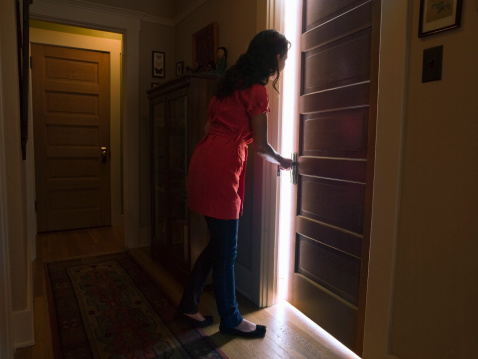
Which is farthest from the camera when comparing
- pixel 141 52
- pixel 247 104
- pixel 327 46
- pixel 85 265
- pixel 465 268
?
pixel 141 52

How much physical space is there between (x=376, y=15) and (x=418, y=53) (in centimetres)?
39

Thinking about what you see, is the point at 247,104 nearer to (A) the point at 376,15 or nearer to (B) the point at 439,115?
(A) the point at 376,15

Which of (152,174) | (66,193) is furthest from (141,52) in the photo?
(66,193)

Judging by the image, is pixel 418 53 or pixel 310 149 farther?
pixel 310 149

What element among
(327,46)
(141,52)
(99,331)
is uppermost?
(141,52)

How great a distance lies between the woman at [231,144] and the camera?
1744 mm

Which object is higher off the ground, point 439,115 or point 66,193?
point 439,115

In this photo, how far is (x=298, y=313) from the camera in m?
2.22

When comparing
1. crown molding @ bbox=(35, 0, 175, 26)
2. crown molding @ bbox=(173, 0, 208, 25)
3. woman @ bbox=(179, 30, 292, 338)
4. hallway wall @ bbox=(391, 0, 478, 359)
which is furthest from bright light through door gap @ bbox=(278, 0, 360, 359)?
crown molding @ bbox=(35, 0, 175, 26)

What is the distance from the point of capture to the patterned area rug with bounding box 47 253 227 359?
180cm

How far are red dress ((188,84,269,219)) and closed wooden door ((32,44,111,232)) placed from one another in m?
2.84

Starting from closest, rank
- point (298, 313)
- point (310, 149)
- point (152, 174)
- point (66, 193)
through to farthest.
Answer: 1. point (310, 149)
2. point (298, 313)
3. point (152, 174)
4. point (66, 193)

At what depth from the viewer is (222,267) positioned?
6.14 feet

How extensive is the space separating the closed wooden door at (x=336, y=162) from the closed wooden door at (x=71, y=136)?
2.91m
